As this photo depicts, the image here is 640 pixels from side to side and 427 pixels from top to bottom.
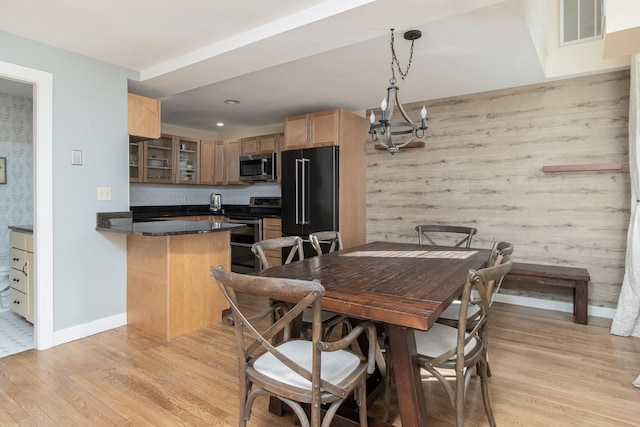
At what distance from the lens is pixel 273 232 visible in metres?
4.89

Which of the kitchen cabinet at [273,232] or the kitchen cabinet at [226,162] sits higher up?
the kitchen cabinet at [226,162]

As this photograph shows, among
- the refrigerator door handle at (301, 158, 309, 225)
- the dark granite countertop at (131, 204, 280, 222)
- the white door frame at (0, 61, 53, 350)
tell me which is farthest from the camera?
the dark granite countertop at (131, 204, 280, 222)

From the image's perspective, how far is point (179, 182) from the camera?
5.31 metres

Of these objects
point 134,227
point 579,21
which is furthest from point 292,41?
point 579,21

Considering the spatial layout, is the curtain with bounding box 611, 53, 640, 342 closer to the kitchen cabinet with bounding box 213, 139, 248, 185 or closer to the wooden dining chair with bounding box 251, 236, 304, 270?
the wooden dining chair with bounding box 251, 236, 304, 270

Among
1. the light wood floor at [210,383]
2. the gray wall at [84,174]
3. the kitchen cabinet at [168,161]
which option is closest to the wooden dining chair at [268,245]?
the light wood floor at [210,383]

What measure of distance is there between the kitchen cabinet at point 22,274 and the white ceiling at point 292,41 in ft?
5.62

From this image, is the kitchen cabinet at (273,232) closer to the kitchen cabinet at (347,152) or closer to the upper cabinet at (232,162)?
the kitchen cabinet at (347,152)

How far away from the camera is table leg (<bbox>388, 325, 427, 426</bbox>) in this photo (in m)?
1.40

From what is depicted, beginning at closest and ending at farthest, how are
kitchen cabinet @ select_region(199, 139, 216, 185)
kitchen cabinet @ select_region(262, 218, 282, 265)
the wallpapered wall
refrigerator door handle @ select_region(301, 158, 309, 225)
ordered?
the wallpapered wall → refrigerator door handle @ select_region(301, 158, 309, 225) → kitchen cabinet @ select_region(262, 218, 282, 265) → kitchen cabinet @ select_region(199, 139, 216, 185)

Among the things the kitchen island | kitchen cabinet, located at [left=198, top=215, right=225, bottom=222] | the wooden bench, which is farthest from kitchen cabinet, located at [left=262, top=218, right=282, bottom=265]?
the wooden bench

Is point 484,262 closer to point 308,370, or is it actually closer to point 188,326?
point 308,370

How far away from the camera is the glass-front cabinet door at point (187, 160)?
531 centimetres

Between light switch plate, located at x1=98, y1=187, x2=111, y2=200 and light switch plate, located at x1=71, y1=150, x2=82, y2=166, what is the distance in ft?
0.87
